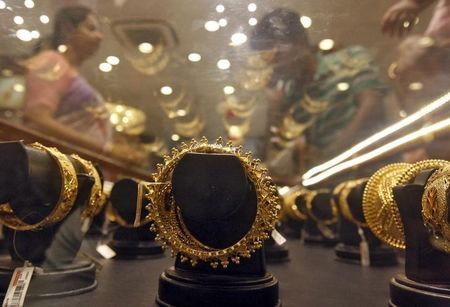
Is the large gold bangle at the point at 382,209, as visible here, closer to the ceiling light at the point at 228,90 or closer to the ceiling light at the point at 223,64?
the ceiling light at the point at 223,64

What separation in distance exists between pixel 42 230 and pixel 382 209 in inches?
34.7

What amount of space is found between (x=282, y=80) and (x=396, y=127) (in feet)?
2.13

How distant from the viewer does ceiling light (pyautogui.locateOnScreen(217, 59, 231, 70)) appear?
1833 mm

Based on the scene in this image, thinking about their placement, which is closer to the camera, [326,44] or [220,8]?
[220,8]

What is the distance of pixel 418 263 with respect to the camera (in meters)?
0.90

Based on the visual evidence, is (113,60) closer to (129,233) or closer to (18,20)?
(18,20)

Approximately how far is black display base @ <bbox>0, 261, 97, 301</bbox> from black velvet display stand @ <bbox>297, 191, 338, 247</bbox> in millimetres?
1364

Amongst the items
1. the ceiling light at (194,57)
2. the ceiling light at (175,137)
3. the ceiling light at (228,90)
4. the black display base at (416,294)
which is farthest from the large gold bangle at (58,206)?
the ceiling light at (175,137)

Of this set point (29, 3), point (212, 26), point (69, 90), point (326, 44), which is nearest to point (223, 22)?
point (212, 26)

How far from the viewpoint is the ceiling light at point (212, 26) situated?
1544 mm

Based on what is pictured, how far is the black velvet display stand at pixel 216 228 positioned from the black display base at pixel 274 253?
722mm

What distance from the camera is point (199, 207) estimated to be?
81 centimetres

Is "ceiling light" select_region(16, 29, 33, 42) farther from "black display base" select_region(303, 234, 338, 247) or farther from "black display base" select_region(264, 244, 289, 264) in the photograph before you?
"black display base" select_region(303, 234, 338, 247)

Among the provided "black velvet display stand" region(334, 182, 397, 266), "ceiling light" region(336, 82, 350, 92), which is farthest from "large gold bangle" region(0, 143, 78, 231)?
"ceiling light" region(336, 82, 350, 92)
